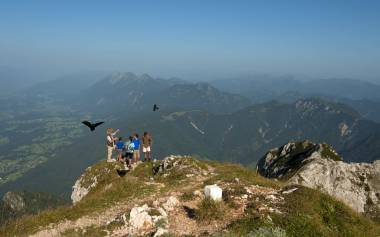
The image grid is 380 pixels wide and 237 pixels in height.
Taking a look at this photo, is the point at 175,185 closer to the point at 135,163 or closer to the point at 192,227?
the point at 192,227

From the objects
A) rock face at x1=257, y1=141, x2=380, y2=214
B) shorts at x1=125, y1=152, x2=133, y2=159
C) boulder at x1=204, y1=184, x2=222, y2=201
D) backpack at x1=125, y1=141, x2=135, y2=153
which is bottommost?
rock face at x1=257, y1=141, x2=380, y2=214

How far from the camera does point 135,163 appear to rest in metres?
37.1

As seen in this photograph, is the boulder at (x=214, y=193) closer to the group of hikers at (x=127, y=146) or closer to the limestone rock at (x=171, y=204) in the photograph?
the limestone rock at (x=171, y=204)

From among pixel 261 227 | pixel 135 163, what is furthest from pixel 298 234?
pixel 135 163

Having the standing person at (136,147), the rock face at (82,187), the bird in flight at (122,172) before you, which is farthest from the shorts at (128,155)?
the rock face at (82,187)

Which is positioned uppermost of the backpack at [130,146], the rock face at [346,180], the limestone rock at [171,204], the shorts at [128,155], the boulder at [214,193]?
the boulder at [214,193]

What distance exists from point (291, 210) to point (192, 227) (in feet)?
17.2

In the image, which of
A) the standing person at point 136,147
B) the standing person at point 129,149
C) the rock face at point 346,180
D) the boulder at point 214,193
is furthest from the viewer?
the rock face at point 346,180

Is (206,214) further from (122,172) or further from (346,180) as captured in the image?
(346,180)

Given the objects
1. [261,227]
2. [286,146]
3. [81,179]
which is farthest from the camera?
[286,146]

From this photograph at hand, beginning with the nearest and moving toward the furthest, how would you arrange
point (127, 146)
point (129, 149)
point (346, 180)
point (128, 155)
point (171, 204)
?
1. point (171, 204)
2. point (127, 146)
3. point (129, 149)
4. point (128, 155)
5. point (346, 180)

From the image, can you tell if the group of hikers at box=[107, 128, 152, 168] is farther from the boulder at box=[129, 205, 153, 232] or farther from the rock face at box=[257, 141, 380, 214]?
the rock face at box=[257, 141, 380, 214]

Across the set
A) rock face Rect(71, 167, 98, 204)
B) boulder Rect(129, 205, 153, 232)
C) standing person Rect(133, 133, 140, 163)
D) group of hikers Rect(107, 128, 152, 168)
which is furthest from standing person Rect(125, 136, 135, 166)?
boulder Rect(129, 205, 153, 232)

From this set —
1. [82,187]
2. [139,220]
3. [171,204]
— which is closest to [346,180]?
[82,187]
